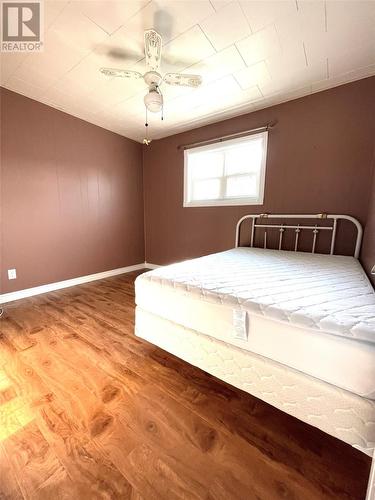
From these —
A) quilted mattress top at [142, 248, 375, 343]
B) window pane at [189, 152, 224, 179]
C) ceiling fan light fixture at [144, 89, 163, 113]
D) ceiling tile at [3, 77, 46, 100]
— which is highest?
ceiling tile at [3, 77, 46, 100]

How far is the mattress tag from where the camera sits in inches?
42.1

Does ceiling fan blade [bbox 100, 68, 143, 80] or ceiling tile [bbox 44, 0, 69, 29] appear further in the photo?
ceiling fan blade [bbox 100, 68, 143, 80]

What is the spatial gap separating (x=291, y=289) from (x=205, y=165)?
273 cm

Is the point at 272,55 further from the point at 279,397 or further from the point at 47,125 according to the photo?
the point at 47,125

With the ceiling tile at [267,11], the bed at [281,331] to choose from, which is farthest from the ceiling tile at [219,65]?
the bed at [281,331]

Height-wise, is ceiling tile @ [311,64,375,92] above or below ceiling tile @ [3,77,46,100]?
below

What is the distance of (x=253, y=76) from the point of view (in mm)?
2131

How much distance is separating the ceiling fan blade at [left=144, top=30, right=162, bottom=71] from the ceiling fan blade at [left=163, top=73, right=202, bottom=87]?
0.54 feet

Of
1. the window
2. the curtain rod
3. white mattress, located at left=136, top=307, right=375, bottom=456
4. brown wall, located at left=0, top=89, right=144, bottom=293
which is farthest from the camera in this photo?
the window

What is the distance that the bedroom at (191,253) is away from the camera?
0.90 metres

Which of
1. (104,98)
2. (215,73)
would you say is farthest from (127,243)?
(215,73)

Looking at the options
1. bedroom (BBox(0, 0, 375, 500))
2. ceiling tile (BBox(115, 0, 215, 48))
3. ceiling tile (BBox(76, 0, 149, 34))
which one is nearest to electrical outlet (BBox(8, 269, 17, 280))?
bedroom (BBox(0, 0, 375, 500))

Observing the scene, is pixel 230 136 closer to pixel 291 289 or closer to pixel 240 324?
pixel 291 289

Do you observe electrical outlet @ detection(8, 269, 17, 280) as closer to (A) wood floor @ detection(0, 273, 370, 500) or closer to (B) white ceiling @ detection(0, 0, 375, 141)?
(A) wood floor @ detection(0, 273, 370, 500)
